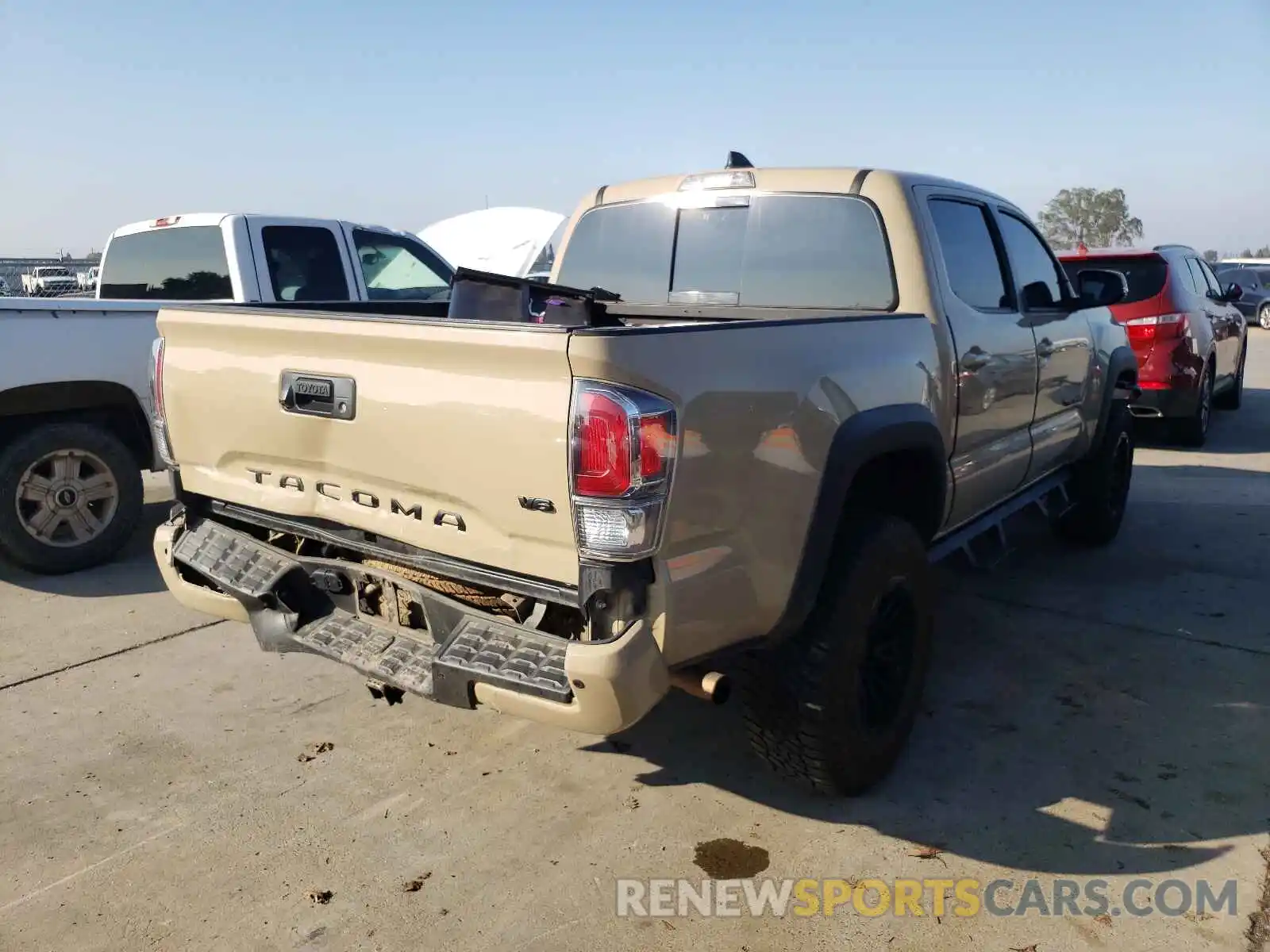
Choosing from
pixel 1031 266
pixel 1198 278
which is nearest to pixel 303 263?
pixel 1031 266

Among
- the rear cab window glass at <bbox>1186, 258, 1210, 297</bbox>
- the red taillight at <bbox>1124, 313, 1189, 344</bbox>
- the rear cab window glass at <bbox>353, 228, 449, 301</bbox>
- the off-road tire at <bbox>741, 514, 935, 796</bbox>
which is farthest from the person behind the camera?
the rear cab window glass at <bbox>1186, 258, 1210, 297</bbox>

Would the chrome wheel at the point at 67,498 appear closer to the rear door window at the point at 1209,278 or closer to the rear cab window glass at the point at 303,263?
the rear cab window glass at the point at 303,263

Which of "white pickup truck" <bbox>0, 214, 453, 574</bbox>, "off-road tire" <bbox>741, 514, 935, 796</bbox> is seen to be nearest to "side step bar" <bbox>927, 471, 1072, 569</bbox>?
"off-road tire" <bbox>741, 514, 935, 796</bbox>

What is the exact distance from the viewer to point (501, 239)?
21.1 metres

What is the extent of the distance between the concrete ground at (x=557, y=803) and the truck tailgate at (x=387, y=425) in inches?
37.7

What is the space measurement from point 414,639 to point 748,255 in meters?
2.05

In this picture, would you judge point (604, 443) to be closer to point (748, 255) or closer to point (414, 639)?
point (414, 639)

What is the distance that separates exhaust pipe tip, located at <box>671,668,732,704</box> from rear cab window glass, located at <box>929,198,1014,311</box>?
1991 mm

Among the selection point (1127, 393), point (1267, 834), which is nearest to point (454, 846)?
point (1267, 834)

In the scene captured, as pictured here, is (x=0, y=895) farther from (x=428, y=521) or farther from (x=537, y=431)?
(x=537, y=431)

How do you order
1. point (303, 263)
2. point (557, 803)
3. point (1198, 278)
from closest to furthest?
1. point (557, 803)
2. point (303, 263)
3. point (1198, 278)

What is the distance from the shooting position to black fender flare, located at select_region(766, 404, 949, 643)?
109 inches

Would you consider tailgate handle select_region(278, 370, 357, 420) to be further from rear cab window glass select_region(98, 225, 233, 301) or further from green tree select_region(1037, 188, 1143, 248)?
green tree select_region(1037, 188, 1143, 248)

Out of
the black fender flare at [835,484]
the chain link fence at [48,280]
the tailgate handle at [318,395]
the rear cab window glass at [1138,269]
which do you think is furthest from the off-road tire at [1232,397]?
the chain link fence at [48,280]
